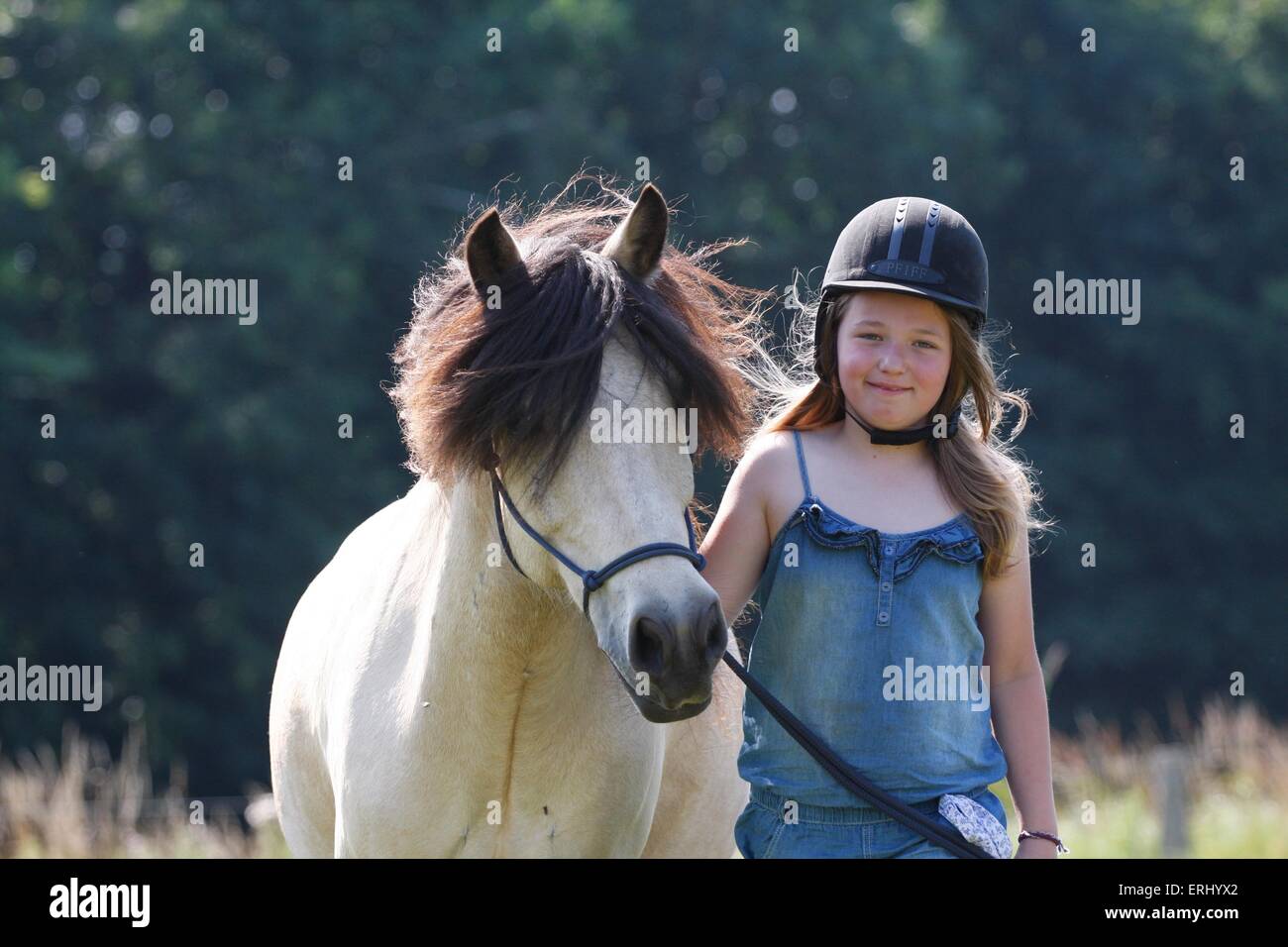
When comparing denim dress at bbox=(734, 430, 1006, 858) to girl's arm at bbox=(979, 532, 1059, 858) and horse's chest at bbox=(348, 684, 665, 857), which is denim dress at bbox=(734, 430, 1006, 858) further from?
horse's chest at bbox=(348, 684, 665, 857)

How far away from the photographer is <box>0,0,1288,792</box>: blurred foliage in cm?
1870

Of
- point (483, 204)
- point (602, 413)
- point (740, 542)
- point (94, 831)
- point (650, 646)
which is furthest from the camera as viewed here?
point (483, 204)

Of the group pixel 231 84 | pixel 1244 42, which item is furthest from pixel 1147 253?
pixel 231 84

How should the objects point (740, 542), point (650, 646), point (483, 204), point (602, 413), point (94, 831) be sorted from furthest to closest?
point (483, 204), point (94, 831), point (740, 542), point (602, 413), point (650, 646)

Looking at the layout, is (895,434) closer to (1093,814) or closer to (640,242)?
(640,242)

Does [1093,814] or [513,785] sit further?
[1093,814]

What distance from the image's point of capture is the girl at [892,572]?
2.96 metres

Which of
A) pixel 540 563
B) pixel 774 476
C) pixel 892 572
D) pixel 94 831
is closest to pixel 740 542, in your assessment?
pixel 774 476

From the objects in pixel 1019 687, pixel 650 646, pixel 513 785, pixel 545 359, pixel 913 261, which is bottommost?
pixel 513 785

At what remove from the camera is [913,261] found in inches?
122

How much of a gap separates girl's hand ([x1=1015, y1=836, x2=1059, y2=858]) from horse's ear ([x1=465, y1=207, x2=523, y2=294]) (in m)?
1.53

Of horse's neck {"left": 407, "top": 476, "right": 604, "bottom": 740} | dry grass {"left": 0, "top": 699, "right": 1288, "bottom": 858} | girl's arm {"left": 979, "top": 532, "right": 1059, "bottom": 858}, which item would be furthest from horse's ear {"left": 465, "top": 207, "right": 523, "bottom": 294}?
dry grass {"left": 0, "top": 699, "right": 1288, "bottom": 858}

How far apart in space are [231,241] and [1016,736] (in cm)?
1792

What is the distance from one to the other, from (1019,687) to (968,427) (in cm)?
56
